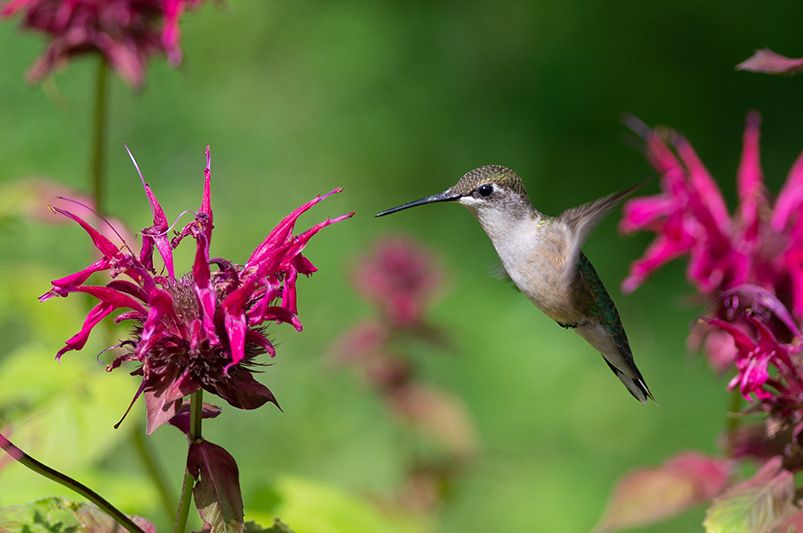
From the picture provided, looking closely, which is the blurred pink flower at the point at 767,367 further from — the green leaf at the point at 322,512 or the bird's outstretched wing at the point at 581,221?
the green leaf at the point at 322,512

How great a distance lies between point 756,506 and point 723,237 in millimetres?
601

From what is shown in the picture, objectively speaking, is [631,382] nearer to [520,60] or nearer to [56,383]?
[56,383]

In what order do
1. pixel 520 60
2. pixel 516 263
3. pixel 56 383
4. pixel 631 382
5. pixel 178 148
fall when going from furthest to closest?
pixel 520 60, pixel 178 148, pixel 56 383, pixel 631 382, pixel 516 263

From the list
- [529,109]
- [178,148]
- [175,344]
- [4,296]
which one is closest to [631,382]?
[175,344]

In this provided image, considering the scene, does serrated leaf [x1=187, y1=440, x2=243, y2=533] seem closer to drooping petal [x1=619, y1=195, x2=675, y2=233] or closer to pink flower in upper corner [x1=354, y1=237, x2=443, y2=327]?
drooping petal [x1=619, y1=195, x2=675, y2=233]

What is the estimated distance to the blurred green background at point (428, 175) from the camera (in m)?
2.90

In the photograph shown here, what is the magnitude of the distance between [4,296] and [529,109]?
3041mm

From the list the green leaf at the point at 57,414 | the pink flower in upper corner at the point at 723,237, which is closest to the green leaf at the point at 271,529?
the green leaf at the point at 57,414

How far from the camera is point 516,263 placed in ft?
4.49

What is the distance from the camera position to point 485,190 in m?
1.33

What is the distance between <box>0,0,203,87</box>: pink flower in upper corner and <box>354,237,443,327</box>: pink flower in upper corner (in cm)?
68

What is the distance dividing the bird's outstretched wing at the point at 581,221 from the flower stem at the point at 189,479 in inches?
19.0

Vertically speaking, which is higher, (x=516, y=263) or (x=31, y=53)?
(x=31, y=53)

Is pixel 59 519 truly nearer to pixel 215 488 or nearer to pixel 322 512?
pixel 215 488
